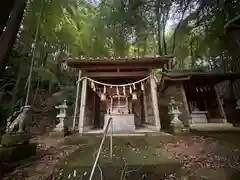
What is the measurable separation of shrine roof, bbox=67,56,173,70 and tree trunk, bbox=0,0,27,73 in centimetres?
456

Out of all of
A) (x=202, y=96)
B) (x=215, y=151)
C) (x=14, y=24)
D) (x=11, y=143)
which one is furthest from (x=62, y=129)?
(x=202, y=96)

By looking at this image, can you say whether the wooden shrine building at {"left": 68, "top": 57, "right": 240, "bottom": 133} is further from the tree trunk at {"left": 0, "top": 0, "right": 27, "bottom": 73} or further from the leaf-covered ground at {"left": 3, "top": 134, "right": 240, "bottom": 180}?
the tree trunk at {"left": 0, "top": 0, "right": 27, "bottom": 73}

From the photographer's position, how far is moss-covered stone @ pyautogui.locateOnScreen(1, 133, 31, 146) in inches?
136

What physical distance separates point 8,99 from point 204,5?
15491 mm

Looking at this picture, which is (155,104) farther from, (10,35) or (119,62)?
(10,35)

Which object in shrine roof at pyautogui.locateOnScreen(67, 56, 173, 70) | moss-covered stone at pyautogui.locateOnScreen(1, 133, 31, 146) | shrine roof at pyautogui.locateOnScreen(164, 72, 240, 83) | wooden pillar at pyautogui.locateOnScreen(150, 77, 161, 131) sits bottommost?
moss-covered stone at pyautogui.locateOnScreen(1, 133, 31, 146)

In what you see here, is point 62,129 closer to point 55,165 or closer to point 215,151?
point 55,165

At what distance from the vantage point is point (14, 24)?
2.86 meters

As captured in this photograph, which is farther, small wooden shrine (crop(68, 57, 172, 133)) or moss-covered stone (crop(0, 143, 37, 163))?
small wooden shrine (crop(68, 57, 172, 133))

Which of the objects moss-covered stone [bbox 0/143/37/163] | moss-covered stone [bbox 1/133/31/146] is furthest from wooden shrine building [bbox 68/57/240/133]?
moss-covered stone [bbox 1/133/31/146]

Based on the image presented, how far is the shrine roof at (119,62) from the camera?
7.64 meters

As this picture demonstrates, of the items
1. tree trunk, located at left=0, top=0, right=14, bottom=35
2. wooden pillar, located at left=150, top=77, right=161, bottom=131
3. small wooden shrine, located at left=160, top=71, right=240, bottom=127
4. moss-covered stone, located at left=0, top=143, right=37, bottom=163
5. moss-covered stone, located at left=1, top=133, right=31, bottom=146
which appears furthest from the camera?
small wooden shrine, located at left=160, top=71, right=240, bottom=127

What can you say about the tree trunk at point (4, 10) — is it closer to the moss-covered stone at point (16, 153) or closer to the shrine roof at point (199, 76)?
the moss-covered stone at point (16, 153)

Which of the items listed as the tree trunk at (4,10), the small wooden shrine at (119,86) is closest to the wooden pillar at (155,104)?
the small wooden shrine at (119,86)
